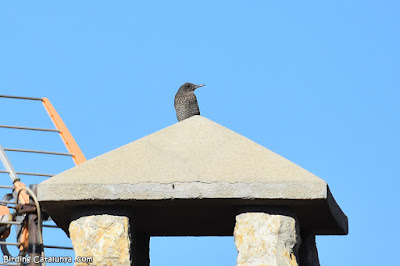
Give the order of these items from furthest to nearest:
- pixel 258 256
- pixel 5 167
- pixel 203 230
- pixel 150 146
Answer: pixel 5 167
pixel 203 230
pixel 150 146
pixel 258 256

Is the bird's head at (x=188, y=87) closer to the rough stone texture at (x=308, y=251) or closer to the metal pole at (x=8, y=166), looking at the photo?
the metal pole at (x=8, y=166)

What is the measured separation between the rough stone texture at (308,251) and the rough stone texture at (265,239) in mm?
881

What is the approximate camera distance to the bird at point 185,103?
10.5 m

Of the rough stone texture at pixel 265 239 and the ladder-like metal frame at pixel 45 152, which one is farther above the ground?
the ladder-like metal frame at pixel 45 152

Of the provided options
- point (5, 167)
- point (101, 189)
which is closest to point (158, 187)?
point (101, 189)

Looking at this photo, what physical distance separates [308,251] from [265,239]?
3.67ft

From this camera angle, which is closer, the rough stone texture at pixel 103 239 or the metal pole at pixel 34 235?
the rough stone texture at pixel 103 239

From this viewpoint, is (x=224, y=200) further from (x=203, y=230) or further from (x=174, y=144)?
(x=203, y=230)

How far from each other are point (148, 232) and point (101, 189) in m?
1.26

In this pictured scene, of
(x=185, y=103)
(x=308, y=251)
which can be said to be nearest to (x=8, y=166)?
(x=185, y=103)

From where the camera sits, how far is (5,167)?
850cm

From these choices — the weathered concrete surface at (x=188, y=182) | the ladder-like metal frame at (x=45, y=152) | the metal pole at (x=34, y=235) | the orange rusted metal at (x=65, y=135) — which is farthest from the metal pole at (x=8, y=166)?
the weathered concrete surface at (x=188, y=182)

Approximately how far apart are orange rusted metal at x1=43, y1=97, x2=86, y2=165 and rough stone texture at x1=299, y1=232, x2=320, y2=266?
2.90 metres

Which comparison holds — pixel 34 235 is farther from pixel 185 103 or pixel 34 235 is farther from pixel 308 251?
pixel 185 103
